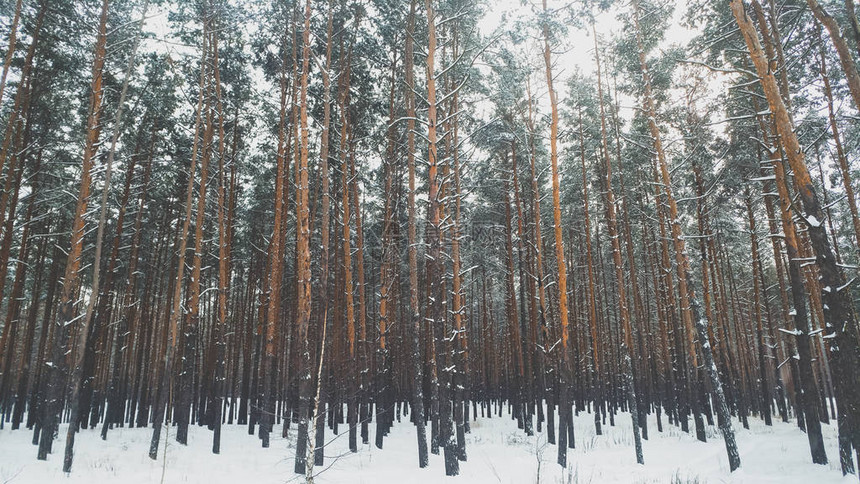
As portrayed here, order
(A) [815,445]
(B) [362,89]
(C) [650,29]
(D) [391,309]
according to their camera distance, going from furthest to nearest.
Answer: (D) [391,309], (B) [362,89], (C) [650,29], (A) [815,445]

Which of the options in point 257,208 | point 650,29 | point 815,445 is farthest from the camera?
point 257,208

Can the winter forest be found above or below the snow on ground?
above

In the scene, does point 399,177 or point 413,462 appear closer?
point 413,462

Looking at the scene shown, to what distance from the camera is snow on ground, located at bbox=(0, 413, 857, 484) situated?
922 cm

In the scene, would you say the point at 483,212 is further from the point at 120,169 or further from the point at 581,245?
the point at 120,169

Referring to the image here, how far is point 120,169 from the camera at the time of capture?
15.6 m

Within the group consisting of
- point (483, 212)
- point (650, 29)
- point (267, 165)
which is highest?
point (650, 29)

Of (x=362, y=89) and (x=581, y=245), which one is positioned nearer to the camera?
(x=362, y=89)

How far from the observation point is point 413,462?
11555 mm

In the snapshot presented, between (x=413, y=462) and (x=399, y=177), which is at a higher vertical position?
(x=399, y=177)

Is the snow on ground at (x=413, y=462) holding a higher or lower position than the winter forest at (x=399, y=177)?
lower

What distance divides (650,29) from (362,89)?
9085 millimetres

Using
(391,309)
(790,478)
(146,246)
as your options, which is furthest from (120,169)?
(790,478)

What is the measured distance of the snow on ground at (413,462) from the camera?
30.2 feet
